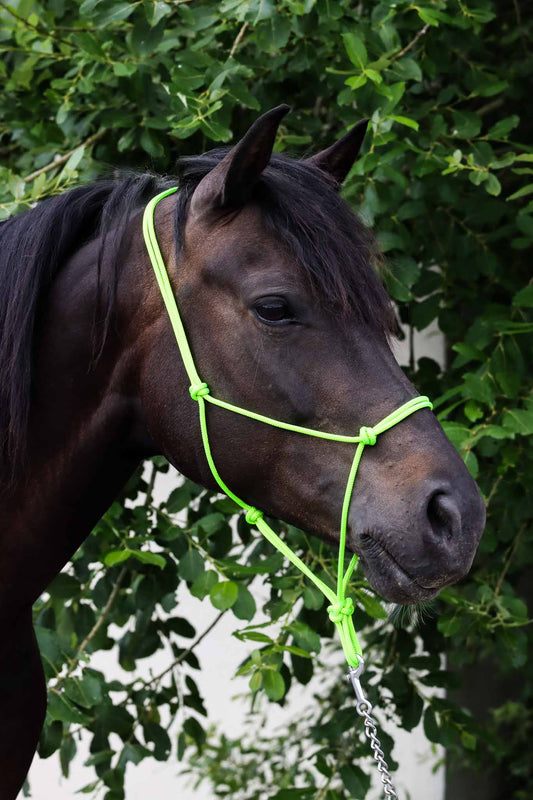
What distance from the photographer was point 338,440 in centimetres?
135

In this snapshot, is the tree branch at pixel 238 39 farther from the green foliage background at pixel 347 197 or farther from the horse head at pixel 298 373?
the horse head at pixel 298 373

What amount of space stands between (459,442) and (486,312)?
1.40 ft

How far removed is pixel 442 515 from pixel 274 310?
0.37 metres

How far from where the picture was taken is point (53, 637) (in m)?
2.08

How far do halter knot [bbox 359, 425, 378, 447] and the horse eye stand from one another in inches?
7.7

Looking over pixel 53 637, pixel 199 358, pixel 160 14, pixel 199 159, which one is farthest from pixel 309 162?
pixel 53 637

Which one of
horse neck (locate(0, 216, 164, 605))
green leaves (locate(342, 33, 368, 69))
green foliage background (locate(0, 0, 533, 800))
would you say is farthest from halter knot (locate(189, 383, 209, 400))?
green leaves (locate(342, 33, 368, 69))

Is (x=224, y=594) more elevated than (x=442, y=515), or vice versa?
(x=442, y=515)

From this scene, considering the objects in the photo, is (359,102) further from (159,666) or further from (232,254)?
(159,666)

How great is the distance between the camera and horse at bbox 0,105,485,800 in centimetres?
132

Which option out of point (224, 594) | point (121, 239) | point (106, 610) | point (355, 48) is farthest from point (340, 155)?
point (106, 610)

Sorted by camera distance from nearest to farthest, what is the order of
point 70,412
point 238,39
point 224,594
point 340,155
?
point 70,412, point 340,155, point 224,594, point 238,39

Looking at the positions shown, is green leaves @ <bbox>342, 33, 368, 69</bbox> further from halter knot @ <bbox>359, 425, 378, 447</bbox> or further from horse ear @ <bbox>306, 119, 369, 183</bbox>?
halter knot @ <bbox>359, 425, 378, 447</bbox>

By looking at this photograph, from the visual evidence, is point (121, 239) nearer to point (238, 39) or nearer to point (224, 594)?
point (224, 594)
